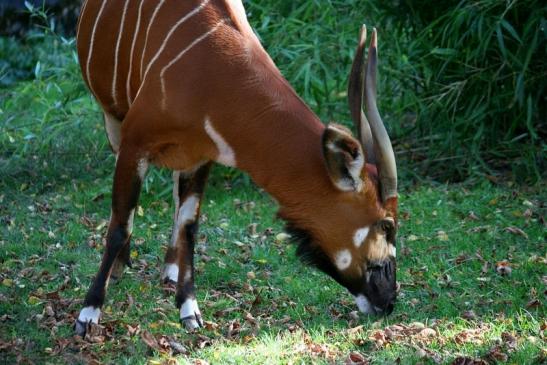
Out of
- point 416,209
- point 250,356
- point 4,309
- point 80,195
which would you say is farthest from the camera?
point 80,195

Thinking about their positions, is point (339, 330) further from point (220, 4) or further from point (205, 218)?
point (205, 218)

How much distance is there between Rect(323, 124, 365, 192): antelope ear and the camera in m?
4.27

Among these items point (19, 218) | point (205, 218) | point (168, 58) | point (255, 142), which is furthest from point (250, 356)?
point (19, 218)

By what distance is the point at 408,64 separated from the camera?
784 centimetres

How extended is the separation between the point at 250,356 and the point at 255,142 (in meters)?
0.95

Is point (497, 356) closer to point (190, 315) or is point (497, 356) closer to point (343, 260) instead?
point (343, 260)

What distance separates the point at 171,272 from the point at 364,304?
136 centimetres

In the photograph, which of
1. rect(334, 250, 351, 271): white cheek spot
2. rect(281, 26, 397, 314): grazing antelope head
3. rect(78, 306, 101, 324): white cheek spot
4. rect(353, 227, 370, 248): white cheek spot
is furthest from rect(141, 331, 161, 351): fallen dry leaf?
rect(353, 227, 370, 248): white cheek spot

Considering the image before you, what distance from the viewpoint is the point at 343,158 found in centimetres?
436

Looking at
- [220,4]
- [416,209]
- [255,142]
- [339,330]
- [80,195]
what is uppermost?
[220,4]

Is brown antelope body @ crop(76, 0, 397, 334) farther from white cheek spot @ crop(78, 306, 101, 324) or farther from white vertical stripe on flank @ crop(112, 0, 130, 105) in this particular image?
white vertical stripe on flank @ crop(112, 0, 130, 105)

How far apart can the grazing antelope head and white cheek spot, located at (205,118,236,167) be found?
38 cm

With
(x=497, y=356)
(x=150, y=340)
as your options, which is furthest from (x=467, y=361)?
(x=150, y=340)

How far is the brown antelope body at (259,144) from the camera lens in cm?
448
